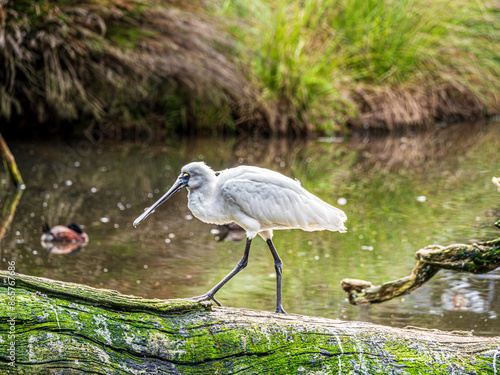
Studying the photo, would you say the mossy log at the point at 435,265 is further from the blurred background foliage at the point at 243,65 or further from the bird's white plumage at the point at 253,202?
the blurred background foliage at the point at 243,65

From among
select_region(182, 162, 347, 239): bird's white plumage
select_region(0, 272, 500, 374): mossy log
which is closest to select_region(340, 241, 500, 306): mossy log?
select_region(182, 162, 347, 239): bird's white plumage

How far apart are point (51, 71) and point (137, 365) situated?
994cm

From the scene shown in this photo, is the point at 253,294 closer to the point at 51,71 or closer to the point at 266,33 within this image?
the point at 51,71

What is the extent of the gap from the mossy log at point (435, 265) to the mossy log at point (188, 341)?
89 cm

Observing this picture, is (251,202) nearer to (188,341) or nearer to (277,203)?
(277,203)

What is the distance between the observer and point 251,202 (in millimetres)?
3719

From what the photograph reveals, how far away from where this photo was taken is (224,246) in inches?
268

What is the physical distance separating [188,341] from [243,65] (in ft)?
37.4

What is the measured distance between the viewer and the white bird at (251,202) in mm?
3699

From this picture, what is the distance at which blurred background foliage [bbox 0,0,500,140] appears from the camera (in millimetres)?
12203

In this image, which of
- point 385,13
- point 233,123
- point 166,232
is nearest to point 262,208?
point 166,232

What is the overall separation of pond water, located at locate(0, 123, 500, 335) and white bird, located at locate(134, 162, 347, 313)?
124 centimetres

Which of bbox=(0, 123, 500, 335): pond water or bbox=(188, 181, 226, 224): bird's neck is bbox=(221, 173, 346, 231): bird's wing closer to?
bbox=(188, 181, 226, 224): bird's neck

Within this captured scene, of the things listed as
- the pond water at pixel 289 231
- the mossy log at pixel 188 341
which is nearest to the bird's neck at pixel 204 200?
the mossy log at pixel 188 341
